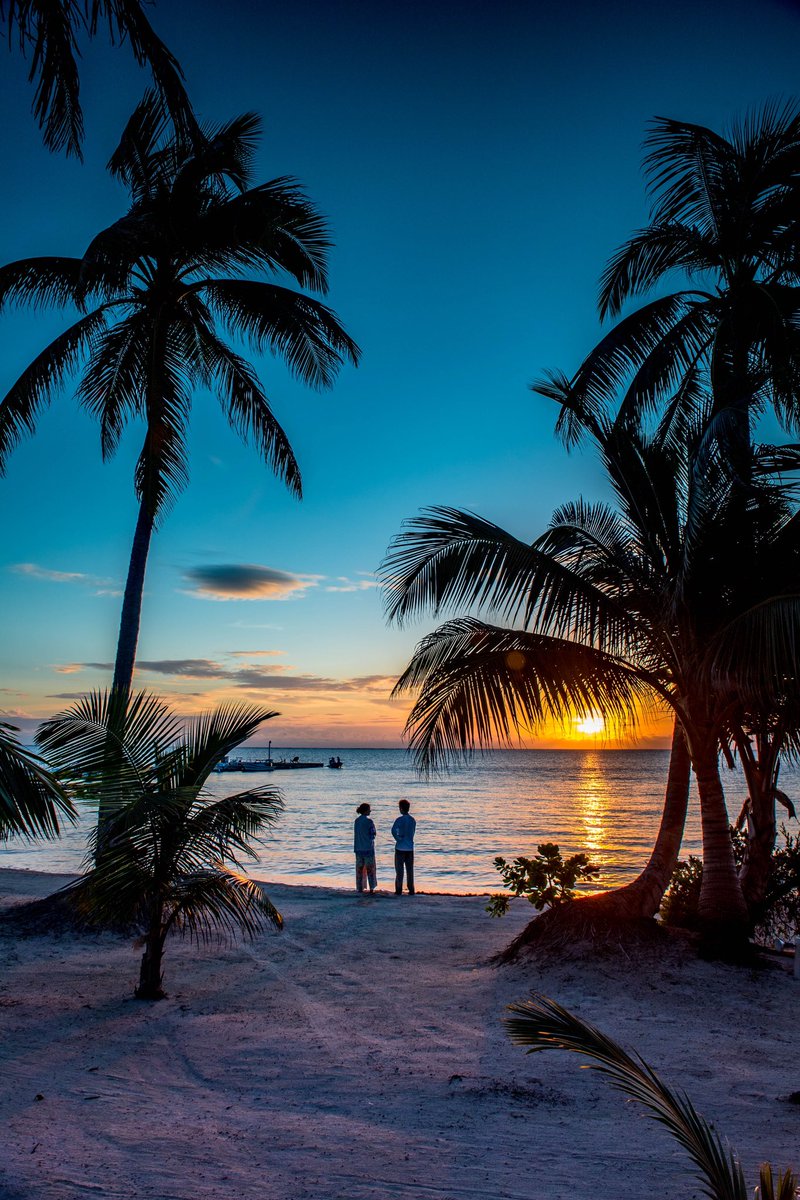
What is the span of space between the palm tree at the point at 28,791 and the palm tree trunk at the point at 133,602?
620cm

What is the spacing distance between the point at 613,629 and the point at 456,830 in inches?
1171

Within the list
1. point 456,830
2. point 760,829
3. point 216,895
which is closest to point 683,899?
point 760,829

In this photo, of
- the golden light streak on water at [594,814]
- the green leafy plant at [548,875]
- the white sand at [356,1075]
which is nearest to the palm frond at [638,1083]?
the white sand at [356,1075]

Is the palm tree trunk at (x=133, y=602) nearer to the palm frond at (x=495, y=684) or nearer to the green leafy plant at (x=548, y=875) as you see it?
the palm frond at (x=495, y=684)

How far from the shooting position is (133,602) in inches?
444

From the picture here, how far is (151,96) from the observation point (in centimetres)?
1036

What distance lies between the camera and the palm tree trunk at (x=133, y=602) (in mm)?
11203

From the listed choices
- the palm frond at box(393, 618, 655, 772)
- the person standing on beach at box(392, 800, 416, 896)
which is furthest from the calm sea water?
the palm frond at box(393, 618, 655, 772)

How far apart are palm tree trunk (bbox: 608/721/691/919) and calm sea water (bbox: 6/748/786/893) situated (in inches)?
179

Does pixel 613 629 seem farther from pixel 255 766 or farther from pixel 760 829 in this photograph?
pixel 255 766

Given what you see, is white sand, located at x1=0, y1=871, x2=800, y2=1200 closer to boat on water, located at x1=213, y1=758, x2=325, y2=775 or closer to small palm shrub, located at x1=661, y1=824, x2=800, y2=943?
small palm shrub, located at x1=661, y1=824, x2=800, y2=943

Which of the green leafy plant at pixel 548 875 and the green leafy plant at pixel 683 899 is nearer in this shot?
the green leafy plant at pixel 548 875

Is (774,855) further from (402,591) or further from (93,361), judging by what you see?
(93,361)

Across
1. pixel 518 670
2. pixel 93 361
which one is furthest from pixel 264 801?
pixel 93 361
